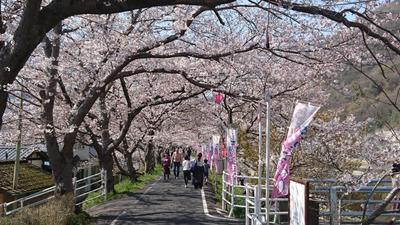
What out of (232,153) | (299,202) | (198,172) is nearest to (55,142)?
(232,153)

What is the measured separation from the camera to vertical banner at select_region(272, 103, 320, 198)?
770 cm

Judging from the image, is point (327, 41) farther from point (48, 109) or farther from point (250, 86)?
point (48, 109)

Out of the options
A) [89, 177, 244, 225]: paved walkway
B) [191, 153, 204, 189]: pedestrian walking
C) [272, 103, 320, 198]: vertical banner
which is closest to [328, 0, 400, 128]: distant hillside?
[272, 103, 320, 198]: vertical banner

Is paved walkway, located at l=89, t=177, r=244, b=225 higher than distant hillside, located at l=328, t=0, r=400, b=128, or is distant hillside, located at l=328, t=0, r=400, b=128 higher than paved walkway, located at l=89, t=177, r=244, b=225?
distant hillside, located at l=328, t=0, r=400, b=128

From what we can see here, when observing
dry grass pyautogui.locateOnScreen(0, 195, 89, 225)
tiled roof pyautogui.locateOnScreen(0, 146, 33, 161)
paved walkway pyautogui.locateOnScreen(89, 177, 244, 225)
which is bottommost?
paved walkway pyautogui.locateOnScreen(89, 177, 244, 225)

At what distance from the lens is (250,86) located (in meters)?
16.2

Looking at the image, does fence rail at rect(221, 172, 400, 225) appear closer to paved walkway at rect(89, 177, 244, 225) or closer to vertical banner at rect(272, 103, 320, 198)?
vertical banner at rect(272, 103, 320, 198)

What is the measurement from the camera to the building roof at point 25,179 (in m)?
21.5

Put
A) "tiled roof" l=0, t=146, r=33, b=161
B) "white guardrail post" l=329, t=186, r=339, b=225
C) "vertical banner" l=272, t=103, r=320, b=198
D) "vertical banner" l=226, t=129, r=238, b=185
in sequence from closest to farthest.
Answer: "vertical banner" l=272, t=103, r=320, b=198 → "white guardrail post" l=329, t=186, r=339, b=225 → "vertical banner" l=226, t=129, r=238, b=185 → "tiled roof" l=0, t=146, r=33, b=161

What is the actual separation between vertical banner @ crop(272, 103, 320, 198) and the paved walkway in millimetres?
5295

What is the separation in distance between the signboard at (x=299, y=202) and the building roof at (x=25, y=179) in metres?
16.2

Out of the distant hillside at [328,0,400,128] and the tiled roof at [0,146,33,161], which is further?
the tiled roof at [0,146,33,161]

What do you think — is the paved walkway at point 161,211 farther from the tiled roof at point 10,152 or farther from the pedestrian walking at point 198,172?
the tiled roof at point 10,152

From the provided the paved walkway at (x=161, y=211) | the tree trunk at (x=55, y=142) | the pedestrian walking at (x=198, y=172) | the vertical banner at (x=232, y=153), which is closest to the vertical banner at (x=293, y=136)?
the paved walkway at (x=161, y=211)
